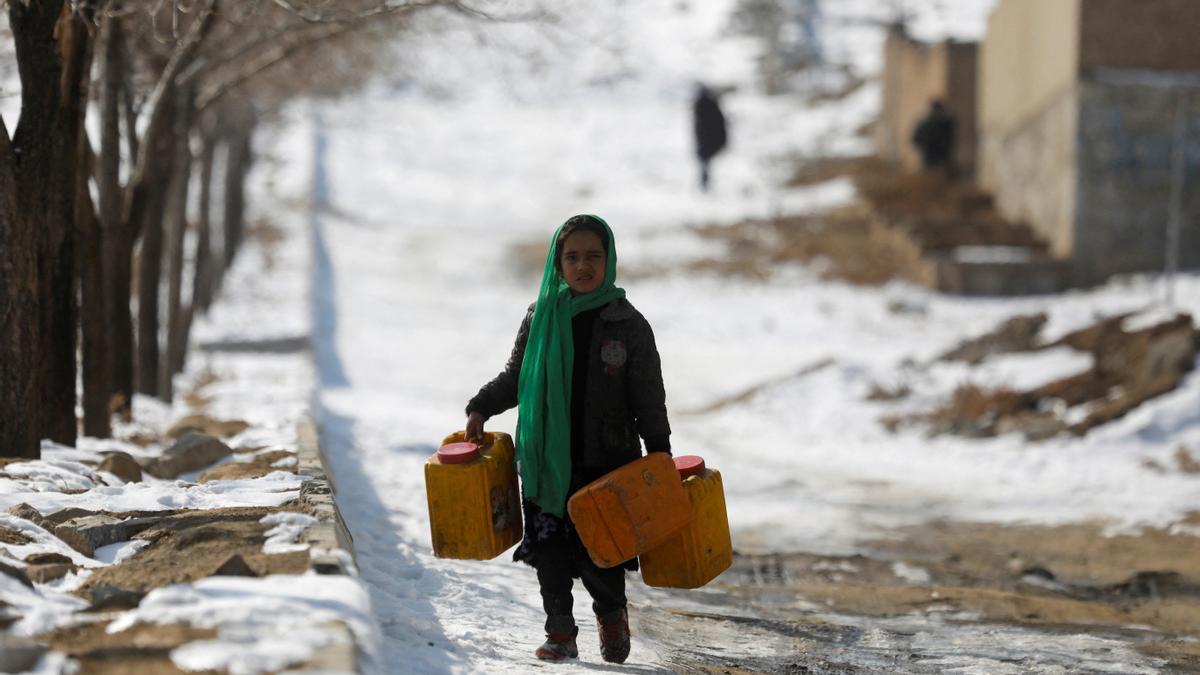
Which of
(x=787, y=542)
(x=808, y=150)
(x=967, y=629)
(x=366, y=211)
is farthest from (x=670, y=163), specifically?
(x=967, y=629)

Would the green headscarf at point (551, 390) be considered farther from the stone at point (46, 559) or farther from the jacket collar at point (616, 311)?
the stone at point (46, 559)

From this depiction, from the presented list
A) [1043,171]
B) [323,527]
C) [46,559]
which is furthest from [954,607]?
[1043,171]

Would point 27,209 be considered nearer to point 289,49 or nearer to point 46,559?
point 46,559

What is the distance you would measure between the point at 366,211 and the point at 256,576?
25796mm

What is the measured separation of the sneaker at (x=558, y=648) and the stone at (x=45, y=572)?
1478 mm

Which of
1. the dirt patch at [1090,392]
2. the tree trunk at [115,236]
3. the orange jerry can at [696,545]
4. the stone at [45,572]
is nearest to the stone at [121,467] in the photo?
the tree trunk at [115,236]

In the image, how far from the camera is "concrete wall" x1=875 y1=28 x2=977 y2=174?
78.8ft

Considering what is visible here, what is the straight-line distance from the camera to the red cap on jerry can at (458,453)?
4668 millimetres

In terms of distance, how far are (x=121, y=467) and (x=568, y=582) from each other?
10.3 ft

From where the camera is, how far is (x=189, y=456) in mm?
7531

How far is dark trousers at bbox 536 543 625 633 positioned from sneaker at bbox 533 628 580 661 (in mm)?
17

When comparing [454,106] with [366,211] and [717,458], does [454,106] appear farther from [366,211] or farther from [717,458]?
[717,458]

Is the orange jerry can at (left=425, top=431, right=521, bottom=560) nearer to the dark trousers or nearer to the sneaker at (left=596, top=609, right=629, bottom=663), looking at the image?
the dark trousers

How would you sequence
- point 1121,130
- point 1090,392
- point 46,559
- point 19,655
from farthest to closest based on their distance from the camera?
point 1121,130 → point 1090,392 → point 46,559 → point 19,655
